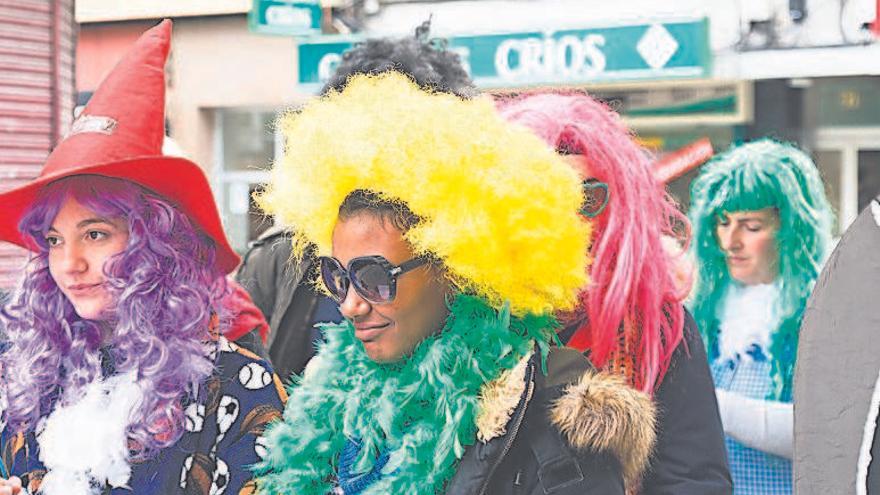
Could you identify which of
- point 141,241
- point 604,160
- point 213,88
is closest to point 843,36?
point 213,88

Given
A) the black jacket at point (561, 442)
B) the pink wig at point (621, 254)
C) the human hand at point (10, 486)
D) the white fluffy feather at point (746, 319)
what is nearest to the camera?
the black jacket at point (561, 442)

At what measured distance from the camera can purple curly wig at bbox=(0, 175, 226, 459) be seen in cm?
216

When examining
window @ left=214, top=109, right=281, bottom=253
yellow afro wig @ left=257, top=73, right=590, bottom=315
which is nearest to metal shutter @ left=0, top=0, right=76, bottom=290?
yellow afro wig @ left=257, top=73, right=590, bottom=315

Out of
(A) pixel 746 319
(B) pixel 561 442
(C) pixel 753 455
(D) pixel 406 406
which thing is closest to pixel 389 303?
(D) pixel 406 406

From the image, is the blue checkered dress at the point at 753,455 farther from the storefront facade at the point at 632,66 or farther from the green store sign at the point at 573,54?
the green store sign at the point at 573,54

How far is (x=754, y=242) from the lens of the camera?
11.7 feet

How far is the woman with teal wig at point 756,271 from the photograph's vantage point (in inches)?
130

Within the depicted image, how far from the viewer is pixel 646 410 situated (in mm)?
1814

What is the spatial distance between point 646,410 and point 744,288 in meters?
1.94

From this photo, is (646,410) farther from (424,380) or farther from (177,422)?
(177,422)

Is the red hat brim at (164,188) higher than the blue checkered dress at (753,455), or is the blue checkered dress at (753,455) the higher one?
the red hat brim at (164,188)

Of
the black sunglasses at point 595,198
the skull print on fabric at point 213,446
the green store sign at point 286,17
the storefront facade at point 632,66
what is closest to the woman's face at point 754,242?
the black sunglasses at point 595,198

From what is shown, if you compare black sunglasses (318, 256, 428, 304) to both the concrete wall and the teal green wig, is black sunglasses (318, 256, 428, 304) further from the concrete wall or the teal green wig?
the concrete wall

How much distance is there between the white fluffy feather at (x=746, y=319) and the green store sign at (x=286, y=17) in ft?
17.5
